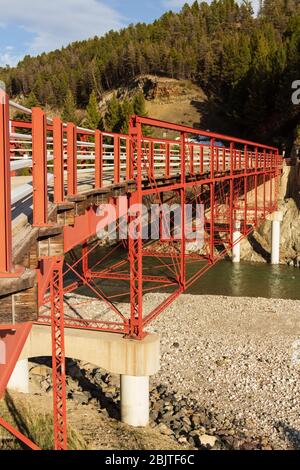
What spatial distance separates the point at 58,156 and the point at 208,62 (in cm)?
9169

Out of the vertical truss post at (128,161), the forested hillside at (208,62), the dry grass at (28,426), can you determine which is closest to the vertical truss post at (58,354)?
the dry grass at (28,426)

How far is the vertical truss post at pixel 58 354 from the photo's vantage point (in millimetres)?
5768

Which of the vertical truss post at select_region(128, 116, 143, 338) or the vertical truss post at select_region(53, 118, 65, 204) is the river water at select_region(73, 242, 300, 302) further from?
the vertical truss post at select_region(53, 118, 65, 204)

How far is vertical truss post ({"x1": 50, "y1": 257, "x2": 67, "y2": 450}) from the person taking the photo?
18.9ft

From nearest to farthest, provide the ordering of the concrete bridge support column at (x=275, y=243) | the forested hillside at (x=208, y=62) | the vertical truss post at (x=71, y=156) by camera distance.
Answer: the vertical truss post at (x=71, y=156)
the concrete bridge support column at (x=275, y=243)
the forested hillside at (x=208, y=62)

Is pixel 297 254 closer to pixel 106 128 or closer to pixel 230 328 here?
pixel 230 328

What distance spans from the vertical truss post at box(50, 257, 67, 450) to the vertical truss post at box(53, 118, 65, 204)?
1023 mm

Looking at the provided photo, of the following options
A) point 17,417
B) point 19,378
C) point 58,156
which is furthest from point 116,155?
point 19,378

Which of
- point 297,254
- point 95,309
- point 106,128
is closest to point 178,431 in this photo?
point 95,309

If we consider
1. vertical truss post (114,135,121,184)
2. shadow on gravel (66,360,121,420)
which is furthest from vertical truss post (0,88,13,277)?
shadow on gravel (66,360,121,420)

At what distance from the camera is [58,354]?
24.3ft

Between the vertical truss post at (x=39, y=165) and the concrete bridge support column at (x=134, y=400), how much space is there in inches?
277

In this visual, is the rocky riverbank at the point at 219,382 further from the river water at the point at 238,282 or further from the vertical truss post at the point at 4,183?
the vertical truss post at the point at 4,183

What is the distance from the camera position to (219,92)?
3408 inches
